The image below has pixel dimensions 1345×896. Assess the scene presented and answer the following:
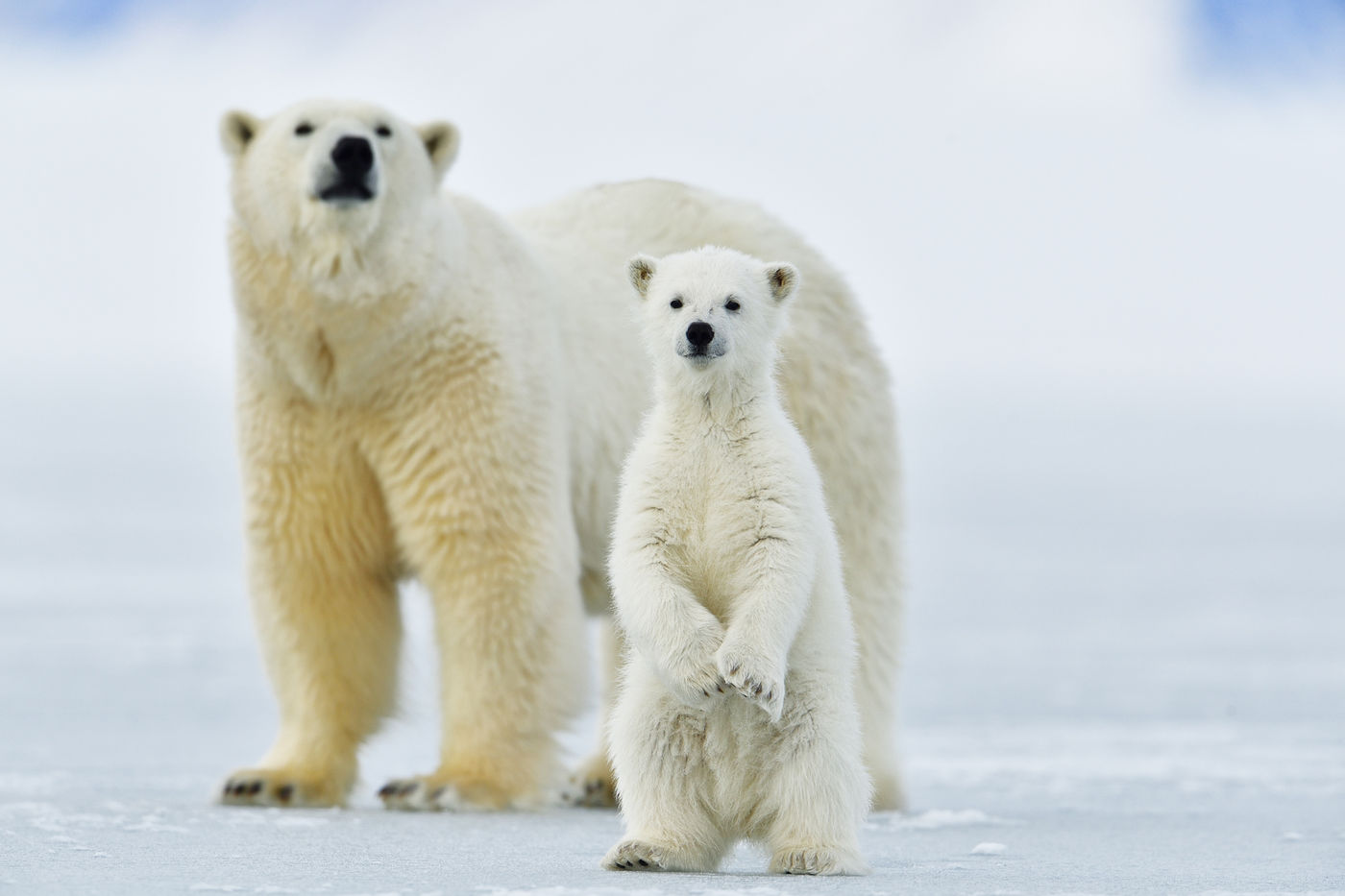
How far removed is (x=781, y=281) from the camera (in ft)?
13.1

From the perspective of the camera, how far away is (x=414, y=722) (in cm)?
605

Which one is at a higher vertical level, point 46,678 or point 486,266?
point 486,266

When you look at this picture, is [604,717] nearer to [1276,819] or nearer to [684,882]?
[1276,819]

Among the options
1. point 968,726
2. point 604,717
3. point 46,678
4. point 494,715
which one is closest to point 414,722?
point 494,715

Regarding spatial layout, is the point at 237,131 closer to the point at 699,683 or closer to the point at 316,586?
the point at 316,586

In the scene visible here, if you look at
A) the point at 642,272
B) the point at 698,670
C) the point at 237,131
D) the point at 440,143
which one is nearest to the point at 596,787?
the point at 440,143

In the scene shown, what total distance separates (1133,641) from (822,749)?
995 cm

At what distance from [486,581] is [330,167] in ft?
4.16

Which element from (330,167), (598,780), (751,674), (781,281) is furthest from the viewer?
(598,780)

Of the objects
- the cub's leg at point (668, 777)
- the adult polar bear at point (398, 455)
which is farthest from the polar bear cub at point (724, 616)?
the adult polar bear at point (398, 455)

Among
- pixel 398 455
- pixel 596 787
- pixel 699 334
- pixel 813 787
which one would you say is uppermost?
pixel 699 334

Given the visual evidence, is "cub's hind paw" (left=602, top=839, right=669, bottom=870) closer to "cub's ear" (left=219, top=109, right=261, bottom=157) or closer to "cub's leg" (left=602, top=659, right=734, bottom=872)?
"cub's leg" (left=602, top=659, right=734, bottom=872)

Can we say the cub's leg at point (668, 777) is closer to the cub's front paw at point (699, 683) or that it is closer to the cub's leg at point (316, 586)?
the cub's front paw at point (699, 683)

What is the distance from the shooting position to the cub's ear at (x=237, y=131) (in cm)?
559
